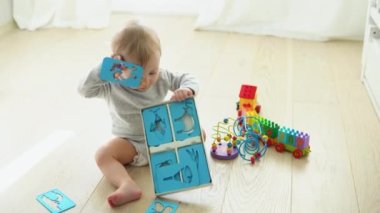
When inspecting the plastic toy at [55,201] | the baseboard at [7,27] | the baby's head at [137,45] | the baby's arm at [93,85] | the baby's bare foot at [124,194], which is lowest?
the plastic toy at [55,201]

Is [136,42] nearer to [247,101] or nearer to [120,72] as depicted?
[120,72]

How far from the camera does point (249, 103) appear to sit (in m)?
1.53

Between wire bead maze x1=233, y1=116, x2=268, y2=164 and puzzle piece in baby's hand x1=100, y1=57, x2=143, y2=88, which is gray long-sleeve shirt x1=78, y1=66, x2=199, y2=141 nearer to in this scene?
puzzle piece in baby's hand x1=100, y1=57, x2=143, y2=88

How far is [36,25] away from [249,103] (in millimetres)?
1389

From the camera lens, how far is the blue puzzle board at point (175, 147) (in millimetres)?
1155

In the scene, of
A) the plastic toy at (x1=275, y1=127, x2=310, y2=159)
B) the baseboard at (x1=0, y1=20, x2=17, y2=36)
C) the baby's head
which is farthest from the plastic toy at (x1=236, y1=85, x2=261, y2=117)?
the baseboard at (x1=0, y1=20, x2=17, y2=36)

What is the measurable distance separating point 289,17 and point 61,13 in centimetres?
113

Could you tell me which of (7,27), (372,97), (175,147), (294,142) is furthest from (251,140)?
(7,27)

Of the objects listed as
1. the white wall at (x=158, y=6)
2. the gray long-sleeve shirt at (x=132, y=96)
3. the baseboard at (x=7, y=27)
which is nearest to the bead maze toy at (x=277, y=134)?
the gray long-sleeve shirt at (x=132, y=96)

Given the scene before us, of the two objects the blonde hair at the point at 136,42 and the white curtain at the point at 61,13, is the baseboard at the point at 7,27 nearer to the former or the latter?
the white curtain at the point at 61,13

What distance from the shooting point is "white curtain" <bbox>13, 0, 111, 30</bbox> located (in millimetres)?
2477

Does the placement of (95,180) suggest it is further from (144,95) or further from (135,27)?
(135,27)

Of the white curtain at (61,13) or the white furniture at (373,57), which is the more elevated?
the white curtain at (61,13)

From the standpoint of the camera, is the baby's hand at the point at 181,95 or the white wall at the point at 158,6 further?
the white wall at the point at 158,6
